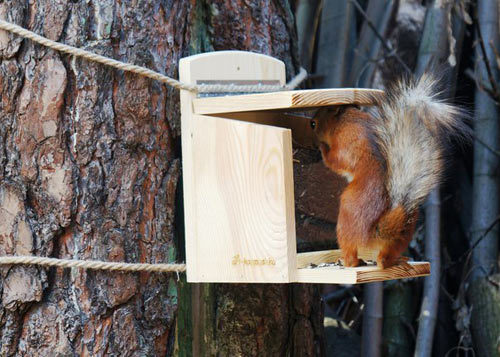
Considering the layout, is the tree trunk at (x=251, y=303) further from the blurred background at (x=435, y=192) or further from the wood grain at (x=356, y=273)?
the blurred background at (x=435, y=192)

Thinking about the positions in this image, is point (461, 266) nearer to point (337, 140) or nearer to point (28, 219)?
point (337, 140)

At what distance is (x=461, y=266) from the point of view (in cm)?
325

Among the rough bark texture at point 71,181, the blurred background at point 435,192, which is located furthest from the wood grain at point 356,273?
the blurred background at point 435,192

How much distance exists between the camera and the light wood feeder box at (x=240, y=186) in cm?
169

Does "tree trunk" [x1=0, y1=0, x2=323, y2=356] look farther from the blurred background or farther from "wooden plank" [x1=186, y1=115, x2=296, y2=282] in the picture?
the blurred background

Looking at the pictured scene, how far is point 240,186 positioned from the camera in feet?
5.73

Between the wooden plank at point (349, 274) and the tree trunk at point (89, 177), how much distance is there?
399mm

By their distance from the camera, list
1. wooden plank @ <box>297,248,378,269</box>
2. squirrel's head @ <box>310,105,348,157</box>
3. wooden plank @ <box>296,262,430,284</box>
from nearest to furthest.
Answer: wooden plank @ <box>296,262,430,284</box>
squirrel's head @ <box>310,105,348,157</box>
wooden plank @ <box>297,248,378,269</box>

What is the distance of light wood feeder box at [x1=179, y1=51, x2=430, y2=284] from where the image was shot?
5.54 feet

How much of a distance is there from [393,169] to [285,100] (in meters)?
0.30

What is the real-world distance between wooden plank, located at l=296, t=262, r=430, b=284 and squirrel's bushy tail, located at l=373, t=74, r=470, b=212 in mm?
147

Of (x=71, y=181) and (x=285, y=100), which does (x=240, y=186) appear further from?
(x=71, y=181)

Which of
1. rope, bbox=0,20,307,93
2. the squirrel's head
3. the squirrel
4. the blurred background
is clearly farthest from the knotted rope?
the blurred background

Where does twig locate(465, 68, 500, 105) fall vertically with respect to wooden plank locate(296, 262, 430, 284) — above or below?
above
